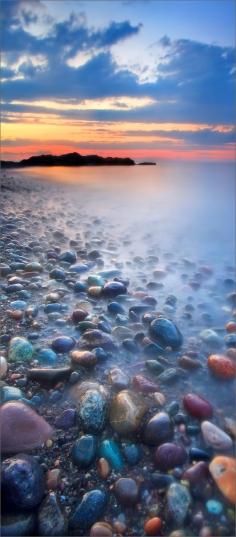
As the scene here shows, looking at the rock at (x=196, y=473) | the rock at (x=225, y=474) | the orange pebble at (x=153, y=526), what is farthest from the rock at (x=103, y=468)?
the rock at (x=225, y=474)

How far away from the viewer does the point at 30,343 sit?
3266mm

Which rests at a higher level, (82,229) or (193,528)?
(82,229)

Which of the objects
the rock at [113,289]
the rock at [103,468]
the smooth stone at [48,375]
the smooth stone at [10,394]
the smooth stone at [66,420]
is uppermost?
the rock at [113,289]

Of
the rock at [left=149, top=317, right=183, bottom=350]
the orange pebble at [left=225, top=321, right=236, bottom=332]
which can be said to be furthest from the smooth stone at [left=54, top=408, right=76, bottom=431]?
the orange pebble at [left=225, top=321, right=236, bottom=332]

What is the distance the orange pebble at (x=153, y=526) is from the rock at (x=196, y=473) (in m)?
0.31

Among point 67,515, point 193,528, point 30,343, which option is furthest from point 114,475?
point 30,343

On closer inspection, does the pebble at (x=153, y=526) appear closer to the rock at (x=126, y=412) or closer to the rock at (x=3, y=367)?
the rock at (x=126, y=412)

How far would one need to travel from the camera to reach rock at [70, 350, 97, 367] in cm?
301

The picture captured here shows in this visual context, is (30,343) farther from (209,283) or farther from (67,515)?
(209,283)

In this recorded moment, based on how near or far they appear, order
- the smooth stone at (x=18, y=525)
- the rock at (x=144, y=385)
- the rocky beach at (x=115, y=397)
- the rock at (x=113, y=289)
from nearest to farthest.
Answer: the smooth stone at (x=18, y=525) < the rocky beach at (x=115, y=397) < the rock at (x=144, y=385) < the rock at (x=113, y=289)

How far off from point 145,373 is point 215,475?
1045mm

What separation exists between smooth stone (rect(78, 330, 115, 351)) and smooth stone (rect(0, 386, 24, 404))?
770 millimetres

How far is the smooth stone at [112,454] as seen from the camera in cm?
216

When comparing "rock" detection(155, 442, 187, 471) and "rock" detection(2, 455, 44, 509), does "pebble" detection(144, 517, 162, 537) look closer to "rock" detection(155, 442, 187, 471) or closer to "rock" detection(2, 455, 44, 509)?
"rock" detection(155, 442, 187, 471)
